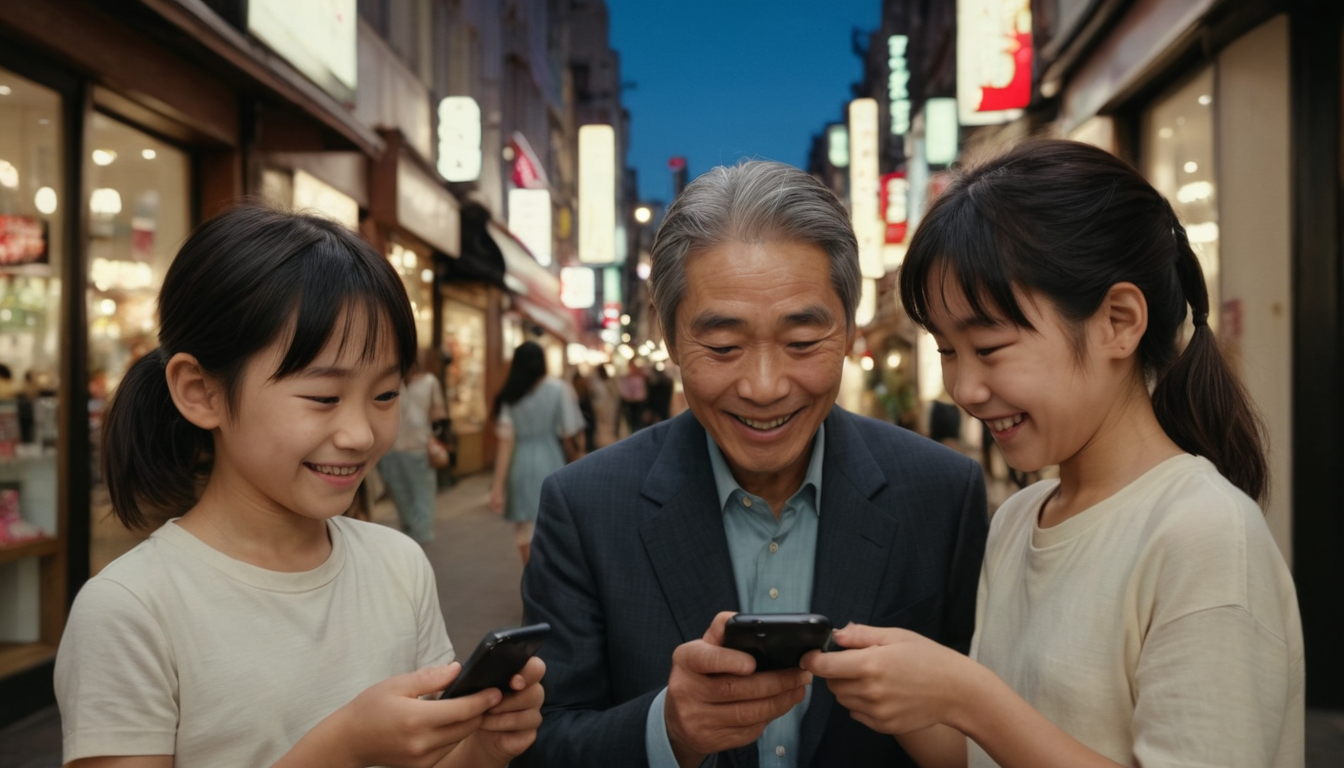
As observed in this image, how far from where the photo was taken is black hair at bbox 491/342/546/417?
8.62m

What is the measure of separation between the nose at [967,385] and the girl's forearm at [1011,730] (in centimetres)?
47

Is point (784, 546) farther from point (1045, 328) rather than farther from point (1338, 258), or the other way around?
point (1338, 258)

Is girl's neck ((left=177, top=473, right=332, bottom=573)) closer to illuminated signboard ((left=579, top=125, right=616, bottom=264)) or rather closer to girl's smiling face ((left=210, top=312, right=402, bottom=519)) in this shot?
girl's smiling face ((left=210, top=312, right=402, bottom=519))

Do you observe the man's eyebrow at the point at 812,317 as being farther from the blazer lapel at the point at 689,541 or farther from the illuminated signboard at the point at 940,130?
the illuminated signboard at the point at 940,130

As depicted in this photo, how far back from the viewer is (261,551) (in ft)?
6.37

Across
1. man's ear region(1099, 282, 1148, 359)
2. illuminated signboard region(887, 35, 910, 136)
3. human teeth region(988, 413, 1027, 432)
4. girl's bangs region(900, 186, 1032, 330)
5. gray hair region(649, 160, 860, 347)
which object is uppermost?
illuminated signboard region(887, 35, 910, 136)

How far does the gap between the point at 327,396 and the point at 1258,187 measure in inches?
240

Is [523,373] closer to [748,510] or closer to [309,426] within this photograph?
[748,510]

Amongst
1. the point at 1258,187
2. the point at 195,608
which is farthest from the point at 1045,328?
the point at 1258,187

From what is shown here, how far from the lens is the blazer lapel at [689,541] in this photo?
2.37 m

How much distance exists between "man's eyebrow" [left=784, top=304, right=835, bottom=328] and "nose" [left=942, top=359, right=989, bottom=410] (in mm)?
393

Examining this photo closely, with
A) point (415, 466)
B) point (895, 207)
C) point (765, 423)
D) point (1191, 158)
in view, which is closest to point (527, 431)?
point (415, 466)

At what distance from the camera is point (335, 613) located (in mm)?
1972

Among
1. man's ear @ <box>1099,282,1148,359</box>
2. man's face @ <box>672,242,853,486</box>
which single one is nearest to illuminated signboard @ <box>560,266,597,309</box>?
man's face @ <box>672,242,853,486</box>
